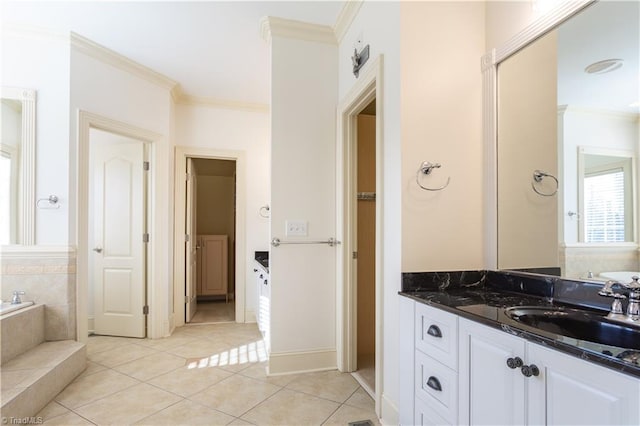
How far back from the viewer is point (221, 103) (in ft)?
13.6


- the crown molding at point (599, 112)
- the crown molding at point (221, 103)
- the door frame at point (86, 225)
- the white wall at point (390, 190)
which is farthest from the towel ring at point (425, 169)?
the crown molding at point (221, 103)

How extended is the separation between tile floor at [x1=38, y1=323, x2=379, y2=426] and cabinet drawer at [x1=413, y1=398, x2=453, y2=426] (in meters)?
0.50

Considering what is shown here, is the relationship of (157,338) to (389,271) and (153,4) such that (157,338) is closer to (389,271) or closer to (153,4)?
(389,271)

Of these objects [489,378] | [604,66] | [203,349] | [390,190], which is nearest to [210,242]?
[203,349]

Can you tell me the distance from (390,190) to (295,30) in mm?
1670

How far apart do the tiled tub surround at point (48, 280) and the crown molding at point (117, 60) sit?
68.5 inches

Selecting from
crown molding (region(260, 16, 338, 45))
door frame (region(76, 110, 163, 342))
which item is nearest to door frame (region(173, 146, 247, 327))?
door frame (region(76, 110, 163, 342))

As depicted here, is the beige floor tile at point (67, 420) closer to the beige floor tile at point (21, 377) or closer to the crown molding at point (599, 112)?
the beige floor tile at point (21, 377)

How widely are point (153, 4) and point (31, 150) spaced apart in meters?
1.56

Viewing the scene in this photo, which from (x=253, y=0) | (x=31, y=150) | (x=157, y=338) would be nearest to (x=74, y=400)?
(x=157, y=338)

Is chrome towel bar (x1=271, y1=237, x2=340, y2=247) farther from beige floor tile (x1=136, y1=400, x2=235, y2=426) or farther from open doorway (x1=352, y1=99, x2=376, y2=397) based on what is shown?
beige floor tile (x1=136, y1=400, x2=235, y2=426)

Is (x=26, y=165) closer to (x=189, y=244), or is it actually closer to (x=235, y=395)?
(x=189, y=244)

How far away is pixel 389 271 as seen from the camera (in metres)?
1.93

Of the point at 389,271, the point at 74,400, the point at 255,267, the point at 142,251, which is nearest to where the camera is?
the point at 389,271
